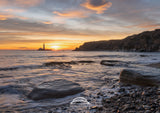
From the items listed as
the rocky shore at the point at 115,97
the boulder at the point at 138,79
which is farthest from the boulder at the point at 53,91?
the boulder at the point at 138,79

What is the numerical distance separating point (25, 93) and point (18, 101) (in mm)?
796

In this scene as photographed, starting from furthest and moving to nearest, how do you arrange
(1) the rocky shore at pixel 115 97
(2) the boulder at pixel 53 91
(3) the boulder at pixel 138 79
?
(3) the boulder at pixel 138 79 < (2) the boulder at pixel 53 91 < (1) the rocky shore at pixel 115 97

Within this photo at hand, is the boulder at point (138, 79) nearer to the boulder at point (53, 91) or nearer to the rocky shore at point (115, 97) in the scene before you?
the rocky shore at point (115, 97)

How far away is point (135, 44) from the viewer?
10038cm

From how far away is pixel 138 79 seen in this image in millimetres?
5484

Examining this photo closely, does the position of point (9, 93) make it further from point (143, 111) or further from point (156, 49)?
point (156, 49)

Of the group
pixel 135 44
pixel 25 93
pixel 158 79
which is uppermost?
pixel 135 44

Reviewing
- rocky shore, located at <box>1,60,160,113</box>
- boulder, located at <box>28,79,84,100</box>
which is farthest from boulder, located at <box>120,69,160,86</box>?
boulder, located at <box>28,79,84,100</box>

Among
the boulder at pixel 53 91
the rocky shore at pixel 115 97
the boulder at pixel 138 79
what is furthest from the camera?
the boulder at pixel 138 79

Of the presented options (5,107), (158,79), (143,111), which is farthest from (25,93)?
(158,79)

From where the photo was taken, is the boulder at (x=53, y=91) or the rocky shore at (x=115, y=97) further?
the boulder at (x=53, y=91)

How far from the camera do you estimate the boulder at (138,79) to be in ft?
16.9

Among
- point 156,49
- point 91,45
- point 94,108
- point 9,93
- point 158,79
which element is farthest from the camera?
point 91,45

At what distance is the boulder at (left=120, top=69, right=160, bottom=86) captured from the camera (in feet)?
16.9
